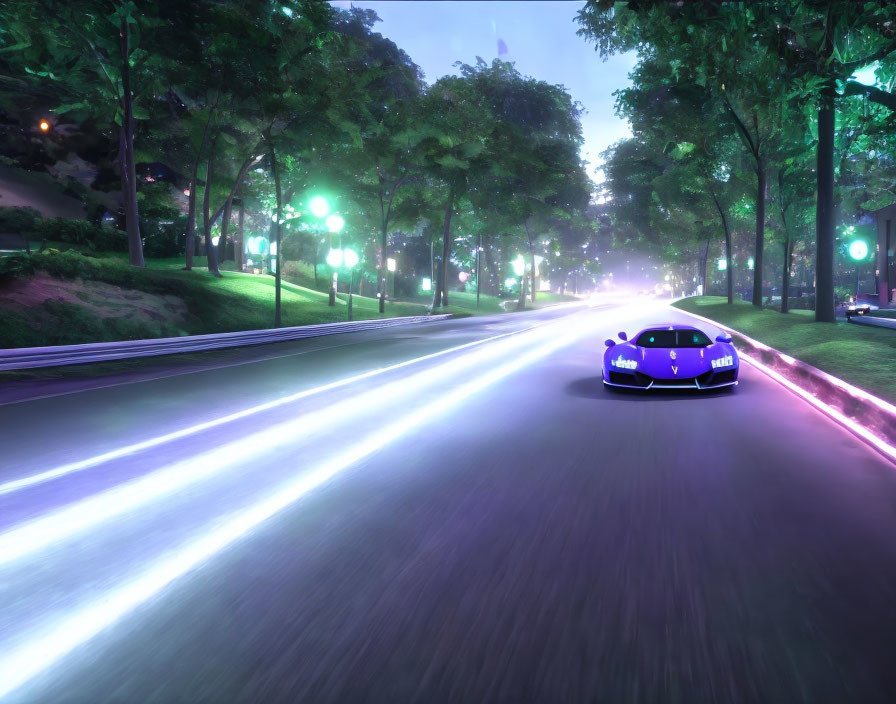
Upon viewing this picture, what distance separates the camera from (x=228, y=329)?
100 ft

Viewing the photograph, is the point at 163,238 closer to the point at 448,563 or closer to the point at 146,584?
the point at 146,584

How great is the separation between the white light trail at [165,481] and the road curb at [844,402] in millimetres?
5933

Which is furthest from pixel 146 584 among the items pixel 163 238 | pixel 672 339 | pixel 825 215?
pixel 163 238

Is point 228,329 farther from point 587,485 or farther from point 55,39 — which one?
point 587,485

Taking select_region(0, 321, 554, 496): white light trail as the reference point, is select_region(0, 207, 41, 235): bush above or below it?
above

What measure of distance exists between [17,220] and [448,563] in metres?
46.0

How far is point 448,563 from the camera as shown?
14.4 feet

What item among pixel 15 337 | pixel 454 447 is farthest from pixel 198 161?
pixel 454 447

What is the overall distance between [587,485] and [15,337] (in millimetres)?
18734

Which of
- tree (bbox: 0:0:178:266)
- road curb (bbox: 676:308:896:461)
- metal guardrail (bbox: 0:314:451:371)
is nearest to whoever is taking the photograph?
road curb (bbox: 676:308:896:461)

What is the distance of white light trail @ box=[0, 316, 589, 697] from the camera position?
320 centimetres

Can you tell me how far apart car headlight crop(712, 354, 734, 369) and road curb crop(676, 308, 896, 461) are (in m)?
1.13

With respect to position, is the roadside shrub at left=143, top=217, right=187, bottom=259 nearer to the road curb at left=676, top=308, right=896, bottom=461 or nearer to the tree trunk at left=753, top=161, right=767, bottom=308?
the tree trunk at left=753, top=161, right=767, bottom=308

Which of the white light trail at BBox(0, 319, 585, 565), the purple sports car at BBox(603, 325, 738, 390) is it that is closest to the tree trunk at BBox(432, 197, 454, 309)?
the purple sports car at BBox(603, 325, 738, 390)
